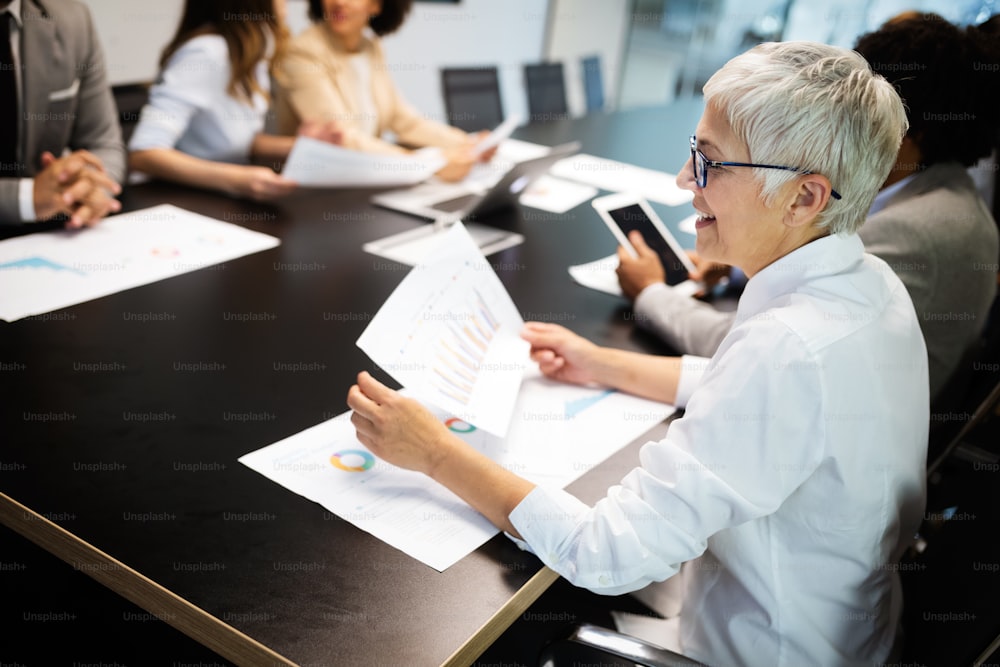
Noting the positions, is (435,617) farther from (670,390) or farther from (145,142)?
(145,142)

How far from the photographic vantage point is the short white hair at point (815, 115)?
96 centimetres

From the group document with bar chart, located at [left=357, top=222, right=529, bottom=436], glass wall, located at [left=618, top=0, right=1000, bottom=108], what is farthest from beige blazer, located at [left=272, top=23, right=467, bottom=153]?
glass wall, located at [left=618, top=0, right=1000, bottom=108]

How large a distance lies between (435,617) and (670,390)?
64cm

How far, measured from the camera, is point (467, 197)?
237 cm

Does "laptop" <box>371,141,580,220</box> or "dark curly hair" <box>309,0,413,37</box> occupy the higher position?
"dark curly hair" <box>309,0,413,37</box>

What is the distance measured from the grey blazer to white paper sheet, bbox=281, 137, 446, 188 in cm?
96

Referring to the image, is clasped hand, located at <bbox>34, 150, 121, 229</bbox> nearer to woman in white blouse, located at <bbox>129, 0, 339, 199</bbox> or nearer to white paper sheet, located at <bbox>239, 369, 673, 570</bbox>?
woman in white blouse, located at <bbox>129, 0, 339, 199</bbox>

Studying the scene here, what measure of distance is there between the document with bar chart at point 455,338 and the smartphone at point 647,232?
52 centimetres

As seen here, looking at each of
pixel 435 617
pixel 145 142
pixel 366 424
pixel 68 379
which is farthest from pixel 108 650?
pixel 145 142

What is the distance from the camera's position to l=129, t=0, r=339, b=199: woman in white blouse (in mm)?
2172

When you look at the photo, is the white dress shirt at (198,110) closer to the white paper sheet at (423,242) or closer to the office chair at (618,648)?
the white paper sheet at (423,242)

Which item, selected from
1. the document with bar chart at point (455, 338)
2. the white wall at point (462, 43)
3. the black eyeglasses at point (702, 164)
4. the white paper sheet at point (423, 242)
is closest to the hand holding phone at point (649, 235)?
the white paper sheet at point (423, 242)

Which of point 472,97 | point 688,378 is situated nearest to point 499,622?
point 688,378

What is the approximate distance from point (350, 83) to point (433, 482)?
2.32m
